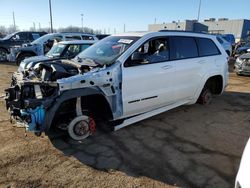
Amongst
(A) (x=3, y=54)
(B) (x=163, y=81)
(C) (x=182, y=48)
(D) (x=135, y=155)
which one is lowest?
(D) (x=135, y=155)

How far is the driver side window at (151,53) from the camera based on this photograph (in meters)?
4.27

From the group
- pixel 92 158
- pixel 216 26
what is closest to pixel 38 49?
pixel 92 158

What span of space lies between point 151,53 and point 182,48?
33.7 inches

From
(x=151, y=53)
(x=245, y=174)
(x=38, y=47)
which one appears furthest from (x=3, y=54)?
(x=245, y=174)

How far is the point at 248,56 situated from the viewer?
10.6 metres

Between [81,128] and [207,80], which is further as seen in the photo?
[207,80]

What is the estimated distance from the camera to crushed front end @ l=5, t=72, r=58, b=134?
3555mm

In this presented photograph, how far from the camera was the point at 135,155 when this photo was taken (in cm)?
375

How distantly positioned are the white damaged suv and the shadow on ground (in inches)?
11.9

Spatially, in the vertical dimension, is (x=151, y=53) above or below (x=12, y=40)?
above

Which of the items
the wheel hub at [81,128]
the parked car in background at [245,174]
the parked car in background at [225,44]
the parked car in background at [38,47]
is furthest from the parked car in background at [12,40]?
the parked car in background at [245,174]

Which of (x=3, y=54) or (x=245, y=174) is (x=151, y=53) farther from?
(x=3, y=54)

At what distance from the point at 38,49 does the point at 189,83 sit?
9.63 metres

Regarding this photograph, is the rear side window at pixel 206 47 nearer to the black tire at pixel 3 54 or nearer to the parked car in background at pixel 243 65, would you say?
the parked car in background at pixel 243 65
